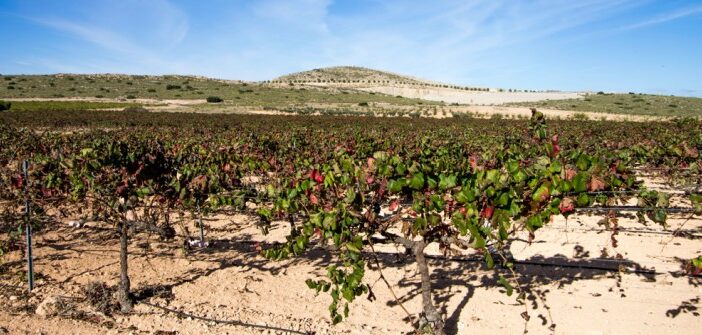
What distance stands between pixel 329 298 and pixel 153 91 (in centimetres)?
7571

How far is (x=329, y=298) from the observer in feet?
19.5

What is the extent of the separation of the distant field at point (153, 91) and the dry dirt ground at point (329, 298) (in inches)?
2153

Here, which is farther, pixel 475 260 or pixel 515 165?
pixel 475 260

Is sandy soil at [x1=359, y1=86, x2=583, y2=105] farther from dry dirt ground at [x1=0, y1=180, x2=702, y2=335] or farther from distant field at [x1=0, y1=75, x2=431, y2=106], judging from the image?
dry dirt ground at [x1=0, y1=180, x2=702, y2=335]

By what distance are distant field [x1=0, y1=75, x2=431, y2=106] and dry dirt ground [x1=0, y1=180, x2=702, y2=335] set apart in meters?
54.7

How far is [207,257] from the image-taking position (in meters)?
7.46

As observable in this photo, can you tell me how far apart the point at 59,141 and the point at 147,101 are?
177 ft

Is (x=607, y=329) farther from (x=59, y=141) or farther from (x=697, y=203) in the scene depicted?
(x=59, y=141)

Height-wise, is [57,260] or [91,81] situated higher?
[91,81]

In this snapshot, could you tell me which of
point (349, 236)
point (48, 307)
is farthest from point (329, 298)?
point (48, 307)

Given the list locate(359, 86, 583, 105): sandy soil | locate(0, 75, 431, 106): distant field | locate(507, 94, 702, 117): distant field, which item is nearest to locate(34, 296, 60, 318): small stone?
locate(0, 75, 431, 106): distant field

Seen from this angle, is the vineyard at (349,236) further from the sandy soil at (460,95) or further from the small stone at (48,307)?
the sandy soil at (460,95)

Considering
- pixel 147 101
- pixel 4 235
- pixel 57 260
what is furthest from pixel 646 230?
pixel 147 101

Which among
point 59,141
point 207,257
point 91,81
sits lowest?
point 207,257
